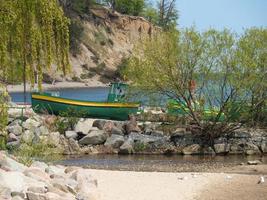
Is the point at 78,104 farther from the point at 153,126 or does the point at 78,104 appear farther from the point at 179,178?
the point at 179,178

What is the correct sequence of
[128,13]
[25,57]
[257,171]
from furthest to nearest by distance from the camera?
[128,13]
[257,171]
[25,57]

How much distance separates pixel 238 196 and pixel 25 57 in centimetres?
769

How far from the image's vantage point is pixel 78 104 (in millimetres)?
34344

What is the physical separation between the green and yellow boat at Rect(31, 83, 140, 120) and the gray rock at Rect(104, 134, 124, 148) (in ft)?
11.9

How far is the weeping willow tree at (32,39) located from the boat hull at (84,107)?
1952 centimetres

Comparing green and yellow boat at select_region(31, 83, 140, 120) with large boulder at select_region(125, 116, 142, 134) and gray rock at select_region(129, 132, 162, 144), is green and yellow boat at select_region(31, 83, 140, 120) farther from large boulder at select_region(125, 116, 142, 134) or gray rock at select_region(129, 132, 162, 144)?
gray rock at select_region(129, 132, 162, 144)

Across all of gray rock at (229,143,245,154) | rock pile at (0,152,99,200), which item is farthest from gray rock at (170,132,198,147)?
rock pile at (0,152,99,200)

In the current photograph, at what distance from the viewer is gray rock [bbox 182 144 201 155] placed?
99.5 feet

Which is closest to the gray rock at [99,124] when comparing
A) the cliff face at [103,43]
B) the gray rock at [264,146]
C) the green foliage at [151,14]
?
the gray rock at [264,146]

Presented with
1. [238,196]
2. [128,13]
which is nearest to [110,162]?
[238,196]

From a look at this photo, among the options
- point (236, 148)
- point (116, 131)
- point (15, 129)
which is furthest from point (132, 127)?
point (15, 129)

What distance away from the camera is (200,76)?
31531 mm

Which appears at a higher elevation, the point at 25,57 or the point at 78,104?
the point at 25,57

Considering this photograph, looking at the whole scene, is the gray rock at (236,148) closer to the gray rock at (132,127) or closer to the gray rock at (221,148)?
the gray rock at (221,148)
